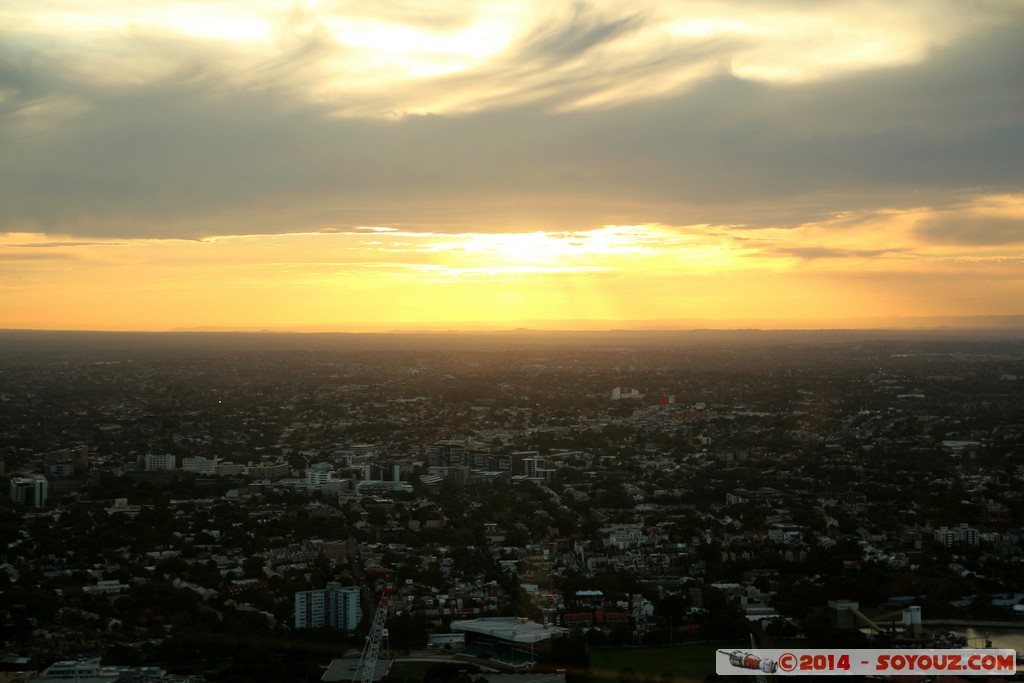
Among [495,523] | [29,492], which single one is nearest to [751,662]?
[495,523]

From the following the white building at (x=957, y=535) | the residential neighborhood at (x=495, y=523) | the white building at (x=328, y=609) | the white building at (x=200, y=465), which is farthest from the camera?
the white building at (x=200, y=465)

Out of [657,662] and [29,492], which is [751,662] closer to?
[657,662]

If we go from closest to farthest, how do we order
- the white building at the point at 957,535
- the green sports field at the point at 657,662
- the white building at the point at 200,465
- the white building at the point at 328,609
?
the green sports field at the point at 657,662, the white building at the point at 328,609, the white building at the point at 957,535, the white building at the point at 200,465

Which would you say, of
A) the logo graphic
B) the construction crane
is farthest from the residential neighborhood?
the logo graphic

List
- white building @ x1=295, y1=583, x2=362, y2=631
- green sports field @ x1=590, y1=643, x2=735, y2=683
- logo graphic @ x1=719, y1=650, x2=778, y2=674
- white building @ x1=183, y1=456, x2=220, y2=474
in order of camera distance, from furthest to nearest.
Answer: white building @ x1=183, y1=456, x2=220, y2=474 < white building @ x1=295, y1=583, x2=362, y2=631 < green sports field @ x1=590, y1=643, x2=735, y2=683 < logo graphic @ x1=719, y1=650, x2=778, y2=674

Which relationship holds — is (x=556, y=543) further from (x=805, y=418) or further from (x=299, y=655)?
(x=805, y=418)

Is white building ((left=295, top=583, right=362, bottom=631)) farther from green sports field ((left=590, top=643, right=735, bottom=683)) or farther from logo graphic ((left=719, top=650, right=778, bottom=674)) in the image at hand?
logo graphic ((left=719, top=650, right=778, bottom=674))

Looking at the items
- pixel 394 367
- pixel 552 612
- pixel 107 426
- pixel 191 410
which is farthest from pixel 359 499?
pixel 394 367

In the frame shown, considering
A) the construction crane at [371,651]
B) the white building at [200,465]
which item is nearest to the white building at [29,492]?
the white building at [200,465]

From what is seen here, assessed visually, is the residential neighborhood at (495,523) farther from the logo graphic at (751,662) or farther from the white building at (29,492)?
the logo graphic at (751,662)
